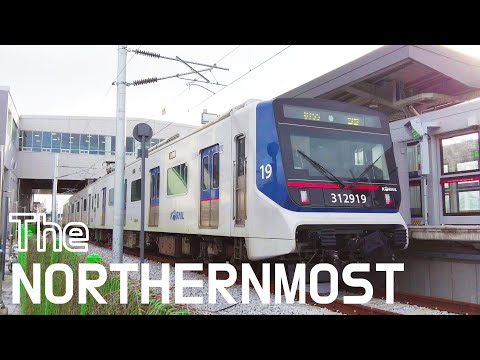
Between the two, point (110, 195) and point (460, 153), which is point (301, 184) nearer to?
point (460, 153)

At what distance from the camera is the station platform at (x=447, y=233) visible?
7584mm

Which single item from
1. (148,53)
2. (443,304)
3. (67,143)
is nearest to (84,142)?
(67,143)

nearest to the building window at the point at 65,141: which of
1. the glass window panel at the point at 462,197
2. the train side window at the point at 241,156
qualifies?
the train side window at the point at 241,156

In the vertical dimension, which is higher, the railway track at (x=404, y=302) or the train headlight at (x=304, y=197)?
the train headlight at (x=304, y=197)

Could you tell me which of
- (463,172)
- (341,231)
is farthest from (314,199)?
(463,172)

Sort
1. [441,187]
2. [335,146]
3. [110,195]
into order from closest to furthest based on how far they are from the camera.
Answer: [335,146], [441,187], [110,195]

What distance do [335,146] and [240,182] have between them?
1.62 metres

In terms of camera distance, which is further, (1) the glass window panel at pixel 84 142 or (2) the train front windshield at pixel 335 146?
(1) the glass window panel at pixel 84 142

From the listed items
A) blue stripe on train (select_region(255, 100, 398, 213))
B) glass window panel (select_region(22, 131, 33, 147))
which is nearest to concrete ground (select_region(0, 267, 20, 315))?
blue stripe on train (select_region(255, 100, 398, 213))

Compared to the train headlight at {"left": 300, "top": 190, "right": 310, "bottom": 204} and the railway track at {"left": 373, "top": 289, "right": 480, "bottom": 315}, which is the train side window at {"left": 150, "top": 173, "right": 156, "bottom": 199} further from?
the railway track at {"left": 373, "top": 289, "right": 480, "bottom": 315}

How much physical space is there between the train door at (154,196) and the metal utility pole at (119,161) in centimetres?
137

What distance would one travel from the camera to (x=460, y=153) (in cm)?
901

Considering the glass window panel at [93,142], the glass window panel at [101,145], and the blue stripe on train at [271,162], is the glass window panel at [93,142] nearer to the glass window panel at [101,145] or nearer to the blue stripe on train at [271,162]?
the glass window panel at [101,145]
